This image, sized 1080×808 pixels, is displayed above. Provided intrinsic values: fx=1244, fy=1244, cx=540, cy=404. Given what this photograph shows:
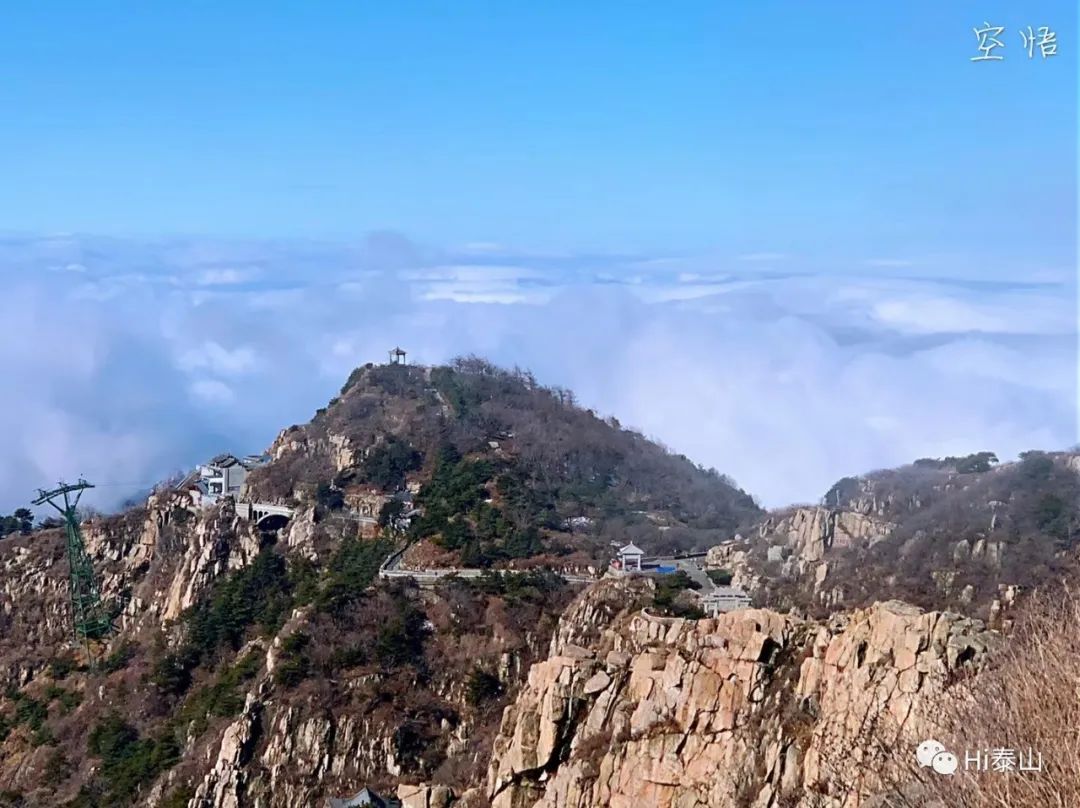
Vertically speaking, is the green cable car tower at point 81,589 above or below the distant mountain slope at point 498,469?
below

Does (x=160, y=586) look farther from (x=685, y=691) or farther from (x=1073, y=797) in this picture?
(x=1073, y=797)

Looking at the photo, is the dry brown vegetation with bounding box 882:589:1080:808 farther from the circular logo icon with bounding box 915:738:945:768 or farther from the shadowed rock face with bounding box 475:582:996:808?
the shadowed rock face with bounding box 475:582:996:808

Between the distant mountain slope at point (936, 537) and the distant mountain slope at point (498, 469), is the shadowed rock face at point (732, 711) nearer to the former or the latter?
the distant mountain slope at point (936, 537)

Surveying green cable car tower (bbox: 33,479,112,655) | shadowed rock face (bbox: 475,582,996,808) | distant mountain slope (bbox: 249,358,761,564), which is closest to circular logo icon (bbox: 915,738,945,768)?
shadowed rock face (bbox: 475,582,996,808)

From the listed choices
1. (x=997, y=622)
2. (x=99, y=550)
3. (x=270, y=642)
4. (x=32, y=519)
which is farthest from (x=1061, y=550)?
(x=32, y=519)

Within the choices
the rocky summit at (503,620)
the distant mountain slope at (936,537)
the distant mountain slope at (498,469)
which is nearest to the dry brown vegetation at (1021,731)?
the rocky summit at (503,620)
